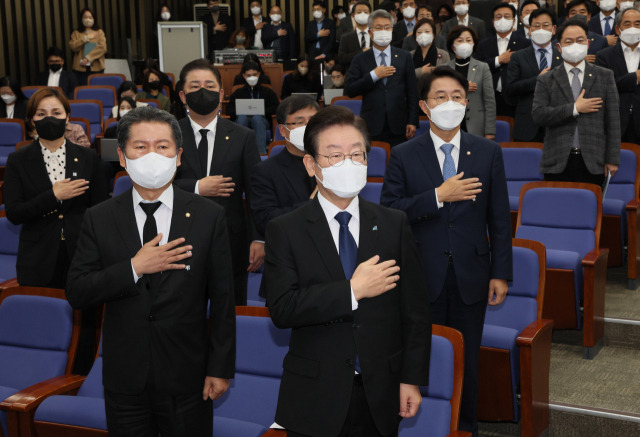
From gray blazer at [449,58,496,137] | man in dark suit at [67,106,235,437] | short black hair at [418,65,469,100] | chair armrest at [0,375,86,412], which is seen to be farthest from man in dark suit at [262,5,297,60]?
man in dark suit at [67,106,235,437]

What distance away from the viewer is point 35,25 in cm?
1009

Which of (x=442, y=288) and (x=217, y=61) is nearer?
(x=442, y=288)

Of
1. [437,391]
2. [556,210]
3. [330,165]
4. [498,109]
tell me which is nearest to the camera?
[330,165]

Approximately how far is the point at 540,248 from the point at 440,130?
75 cm

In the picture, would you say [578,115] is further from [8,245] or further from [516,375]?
[8,245]

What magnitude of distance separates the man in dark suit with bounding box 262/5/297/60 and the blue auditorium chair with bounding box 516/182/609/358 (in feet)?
21.7

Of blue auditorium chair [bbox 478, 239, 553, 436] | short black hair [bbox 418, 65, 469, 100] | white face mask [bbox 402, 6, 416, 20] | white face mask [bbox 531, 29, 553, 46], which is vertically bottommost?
blue auditorium chair [bbox 478, 239, 553, 436]

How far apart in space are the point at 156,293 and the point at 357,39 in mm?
5081

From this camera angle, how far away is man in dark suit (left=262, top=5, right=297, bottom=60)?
32.8ft

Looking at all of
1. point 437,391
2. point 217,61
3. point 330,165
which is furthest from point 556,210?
point 217,61

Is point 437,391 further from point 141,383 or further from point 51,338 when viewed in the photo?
point 51,338

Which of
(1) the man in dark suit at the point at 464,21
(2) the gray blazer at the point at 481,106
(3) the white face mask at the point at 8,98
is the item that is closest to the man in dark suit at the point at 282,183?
(2) the gray blazer at the point at 481,106

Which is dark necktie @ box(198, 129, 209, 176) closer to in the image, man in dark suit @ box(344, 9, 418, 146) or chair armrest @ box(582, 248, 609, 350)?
chair armrest @ box(582, 248, 609, 350)

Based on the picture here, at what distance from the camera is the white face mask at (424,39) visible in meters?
5.60
